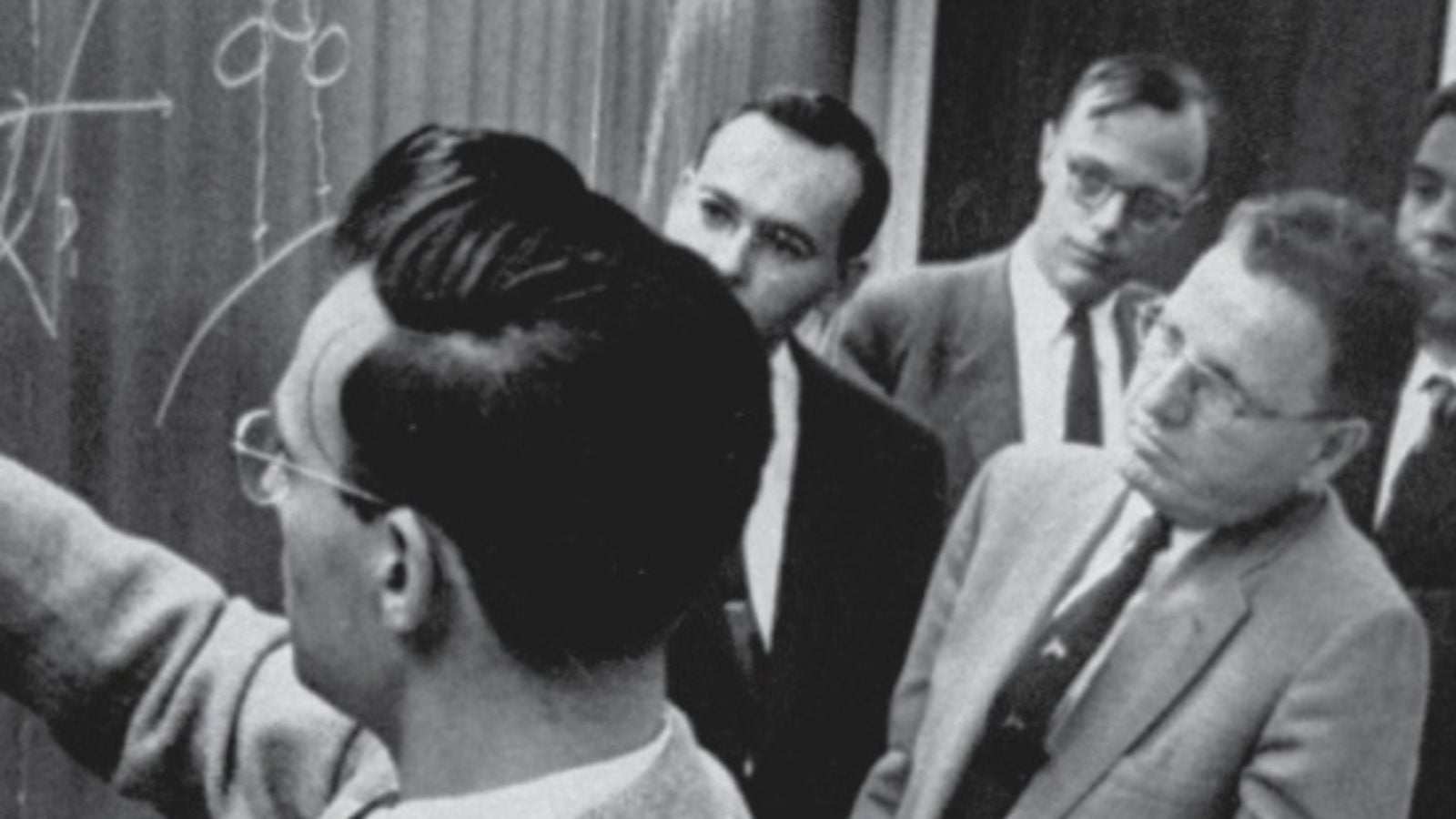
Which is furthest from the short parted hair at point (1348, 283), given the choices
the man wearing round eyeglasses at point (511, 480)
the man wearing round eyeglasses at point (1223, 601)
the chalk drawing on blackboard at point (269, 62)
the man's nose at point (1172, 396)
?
the chalk drawing on blackboard at point (269, 62)

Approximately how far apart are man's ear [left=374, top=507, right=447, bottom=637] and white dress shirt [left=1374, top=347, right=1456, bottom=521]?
2274 mm

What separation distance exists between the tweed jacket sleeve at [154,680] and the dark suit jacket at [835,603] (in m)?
0.93

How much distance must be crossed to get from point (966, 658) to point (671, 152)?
1.62 metres

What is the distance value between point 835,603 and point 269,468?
1344 millimetres

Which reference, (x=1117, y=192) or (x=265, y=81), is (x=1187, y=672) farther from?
(x=265, y=81)

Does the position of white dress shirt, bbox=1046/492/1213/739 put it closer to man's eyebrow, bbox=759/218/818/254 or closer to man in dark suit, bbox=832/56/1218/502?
man's eyebrow, bbox=759/218/818/254

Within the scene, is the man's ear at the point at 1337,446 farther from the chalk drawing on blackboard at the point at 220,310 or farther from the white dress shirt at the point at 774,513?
the chalk drawing on blackboard at the point at 220,310

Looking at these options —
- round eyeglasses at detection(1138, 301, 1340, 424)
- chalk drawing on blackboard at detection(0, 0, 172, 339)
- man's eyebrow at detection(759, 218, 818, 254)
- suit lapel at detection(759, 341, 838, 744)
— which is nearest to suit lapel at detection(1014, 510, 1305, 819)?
round eyeglasses at detection(1138, 301, 1340, 424)

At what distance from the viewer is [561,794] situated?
1.08 meters

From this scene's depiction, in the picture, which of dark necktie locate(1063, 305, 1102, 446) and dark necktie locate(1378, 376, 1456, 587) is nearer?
dark necktie locate(1378, 376, 1456, 587)

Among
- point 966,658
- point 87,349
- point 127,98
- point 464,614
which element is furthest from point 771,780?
point 464,614

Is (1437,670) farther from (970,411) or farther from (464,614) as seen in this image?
(464,614)

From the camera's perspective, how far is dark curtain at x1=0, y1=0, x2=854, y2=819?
2328mm

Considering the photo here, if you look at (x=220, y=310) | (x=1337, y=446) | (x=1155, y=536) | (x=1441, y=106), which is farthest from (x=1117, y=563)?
(x=1441, y=106)
